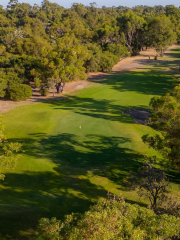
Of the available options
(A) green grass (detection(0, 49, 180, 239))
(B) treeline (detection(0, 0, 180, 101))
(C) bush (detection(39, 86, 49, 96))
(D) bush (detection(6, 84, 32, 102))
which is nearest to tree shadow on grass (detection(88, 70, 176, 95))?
(A) green grass (detection(0, 49, 180, 239))

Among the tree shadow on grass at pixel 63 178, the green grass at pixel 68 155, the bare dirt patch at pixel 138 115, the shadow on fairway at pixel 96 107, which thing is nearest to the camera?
the tree shadow on grass at pixel 63 178

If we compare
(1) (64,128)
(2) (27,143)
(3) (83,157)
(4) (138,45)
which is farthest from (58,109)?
(4) (138,45)

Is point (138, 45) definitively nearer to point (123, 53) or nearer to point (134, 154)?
point (123, 53)

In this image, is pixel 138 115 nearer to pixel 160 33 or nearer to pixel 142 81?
pixel 142 81

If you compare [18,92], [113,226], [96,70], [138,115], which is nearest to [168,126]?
[113,226]

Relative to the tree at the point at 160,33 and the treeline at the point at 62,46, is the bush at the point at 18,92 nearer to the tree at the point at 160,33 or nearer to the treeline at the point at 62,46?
the treeline at the point at 62,46

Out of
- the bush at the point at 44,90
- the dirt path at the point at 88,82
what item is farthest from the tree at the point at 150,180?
the bush at the point at 44,90
